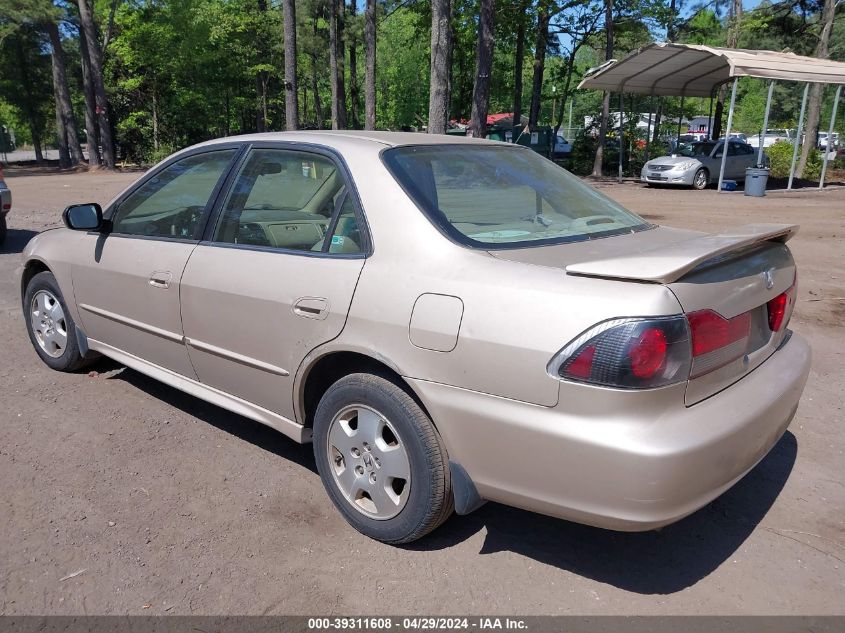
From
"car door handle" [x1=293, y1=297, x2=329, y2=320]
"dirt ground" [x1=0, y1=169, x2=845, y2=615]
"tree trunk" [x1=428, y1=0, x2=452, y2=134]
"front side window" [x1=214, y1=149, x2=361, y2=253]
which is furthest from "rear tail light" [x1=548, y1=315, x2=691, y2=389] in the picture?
"tree trunk" [x1=428, y1=0, x2=452, y2=134]

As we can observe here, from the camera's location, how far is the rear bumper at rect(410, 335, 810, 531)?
224cm

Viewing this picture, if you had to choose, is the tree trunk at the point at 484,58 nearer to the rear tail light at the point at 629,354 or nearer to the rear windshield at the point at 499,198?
the rear windshield at the point at 499,198

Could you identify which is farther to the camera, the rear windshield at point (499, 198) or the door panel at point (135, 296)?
the door panel at point (135, 296)

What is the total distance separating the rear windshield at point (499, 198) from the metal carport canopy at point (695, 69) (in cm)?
1667

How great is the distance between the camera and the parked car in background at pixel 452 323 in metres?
2.28

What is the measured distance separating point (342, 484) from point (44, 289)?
3025 millimetres

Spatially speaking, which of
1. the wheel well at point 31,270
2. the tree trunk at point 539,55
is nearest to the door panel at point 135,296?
the wheel well at point 31,270

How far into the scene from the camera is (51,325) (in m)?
4.86

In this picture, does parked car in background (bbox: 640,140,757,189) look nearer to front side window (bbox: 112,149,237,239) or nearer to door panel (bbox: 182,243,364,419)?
front side window (bbox: 112,149,237,239)

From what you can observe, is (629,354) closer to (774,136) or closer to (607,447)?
(607,447)

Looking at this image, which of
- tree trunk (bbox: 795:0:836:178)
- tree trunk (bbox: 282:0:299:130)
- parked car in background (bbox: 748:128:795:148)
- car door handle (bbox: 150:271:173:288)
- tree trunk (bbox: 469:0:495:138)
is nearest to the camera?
car door handle (bbox: 150:271:173:288)

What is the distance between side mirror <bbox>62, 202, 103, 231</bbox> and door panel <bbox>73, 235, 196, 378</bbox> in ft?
0.40

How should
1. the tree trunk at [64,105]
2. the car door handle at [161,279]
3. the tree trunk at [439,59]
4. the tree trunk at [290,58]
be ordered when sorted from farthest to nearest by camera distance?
1. the tree trunk at [64,105]
2. the tree trunk at [290,58]
3. the tree trunk at [439,59]
4. the car door handle at [161,279]

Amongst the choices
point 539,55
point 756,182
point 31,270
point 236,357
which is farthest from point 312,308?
point 539,55
